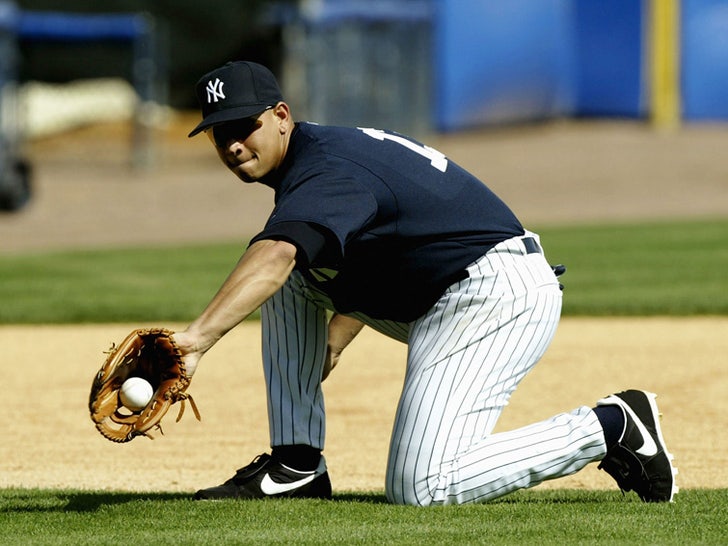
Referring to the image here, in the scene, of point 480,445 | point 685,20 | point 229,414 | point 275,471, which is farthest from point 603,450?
point 685,20

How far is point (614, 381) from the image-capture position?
6.35 meters

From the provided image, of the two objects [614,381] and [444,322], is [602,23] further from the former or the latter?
[444,322]

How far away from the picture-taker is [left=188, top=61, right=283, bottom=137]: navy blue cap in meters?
3.68

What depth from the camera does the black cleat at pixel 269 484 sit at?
404cm

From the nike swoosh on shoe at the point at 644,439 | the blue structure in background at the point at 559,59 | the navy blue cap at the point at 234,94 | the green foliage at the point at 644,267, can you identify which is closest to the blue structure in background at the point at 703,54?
the blue structure in background at the point at 559,59

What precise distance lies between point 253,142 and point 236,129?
0.06 m

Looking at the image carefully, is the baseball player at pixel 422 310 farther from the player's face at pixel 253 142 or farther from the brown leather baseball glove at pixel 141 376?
the brown leather baseball glove at pixel 141 376

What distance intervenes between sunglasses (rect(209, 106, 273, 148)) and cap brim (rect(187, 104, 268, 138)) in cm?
2

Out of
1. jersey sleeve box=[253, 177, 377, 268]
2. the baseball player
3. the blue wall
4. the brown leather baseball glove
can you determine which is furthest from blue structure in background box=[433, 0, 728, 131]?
the brown leather baseball glove

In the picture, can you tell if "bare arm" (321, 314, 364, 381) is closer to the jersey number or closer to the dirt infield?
the dirt infield

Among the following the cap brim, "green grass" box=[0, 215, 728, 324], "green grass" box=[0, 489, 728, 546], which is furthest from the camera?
"green grass" box=[0, 215, 728, 324]

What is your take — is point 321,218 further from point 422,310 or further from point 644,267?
point 644,267

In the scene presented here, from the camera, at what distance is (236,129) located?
147 inches

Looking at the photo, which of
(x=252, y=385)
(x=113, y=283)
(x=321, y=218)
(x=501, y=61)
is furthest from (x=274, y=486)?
(x=501, y=61)
